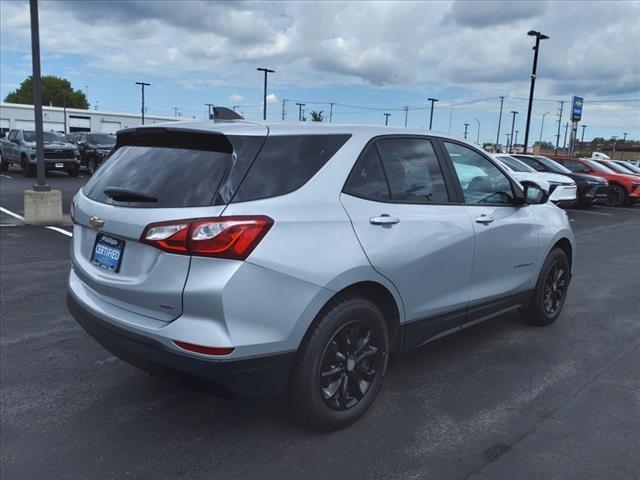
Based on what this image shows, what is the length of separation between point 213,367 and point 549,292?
12.2ft

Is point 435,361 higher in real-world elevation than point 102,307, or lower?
lower

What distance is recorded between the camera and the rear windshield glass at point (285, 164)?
276 cm

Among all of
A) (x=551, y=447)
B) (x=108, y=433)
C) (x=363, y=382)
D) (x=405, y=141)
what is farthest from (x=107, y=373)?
(x=551, y=447)

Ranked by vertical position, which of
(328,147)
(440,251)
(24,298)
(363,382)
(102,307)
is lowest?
(24,298)

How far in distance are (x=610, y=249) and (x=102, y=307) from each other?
9.78 m

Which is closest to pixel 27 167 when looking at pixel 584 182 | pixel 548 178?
pixel 548 178

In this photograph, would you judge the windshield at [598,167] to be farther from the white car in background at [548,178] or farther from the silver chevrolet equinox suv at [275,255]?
the silver chevrolet equinox suv at [275,255]

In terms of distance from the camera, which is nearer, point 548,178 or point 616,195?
point 548,178

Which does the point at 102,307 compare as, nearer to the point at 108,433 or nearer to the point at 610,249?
the point at 108,433

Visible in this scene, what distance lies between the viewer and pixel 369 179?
3293 mm

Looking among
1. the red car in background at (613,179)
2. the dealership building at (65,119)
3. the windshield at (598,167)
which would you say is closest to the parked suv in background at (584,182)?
the red car in background at (613,179)

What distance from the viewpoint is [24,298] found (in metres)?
5.80

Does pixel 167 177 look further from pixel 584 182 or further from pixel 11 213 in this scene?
pixel 584 182

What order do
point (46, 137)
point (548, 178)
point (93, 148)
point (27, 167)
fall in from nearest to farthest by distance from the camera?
point (548, 178) → point (27, 167) → point (46, 137) → point (93, 148)
